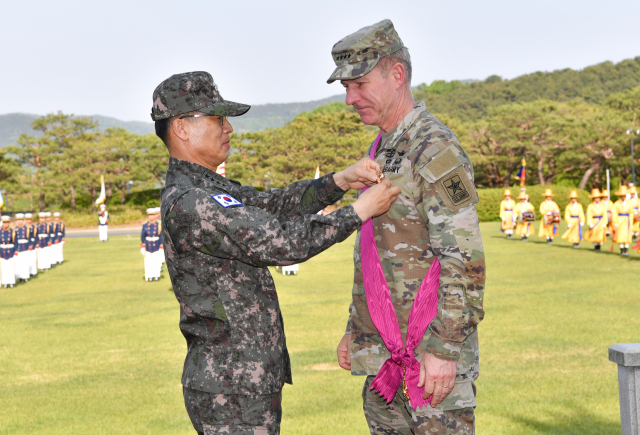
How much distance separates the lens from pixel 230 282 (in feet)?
9.10

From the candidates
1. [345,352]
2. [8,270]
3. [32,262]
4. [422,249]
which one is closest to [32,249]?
[32,262]

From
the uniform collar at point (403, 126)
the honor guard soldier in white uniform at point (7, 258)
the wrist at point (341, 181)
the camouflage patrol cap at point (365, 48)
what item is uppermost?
the camouflage patrol cap at point (365, 48)

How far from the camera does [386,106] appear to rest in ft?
9.75

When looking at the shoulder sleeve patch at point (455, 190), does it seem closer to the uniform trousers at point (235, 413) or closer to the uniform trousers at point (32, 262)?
the uniform trousers at point (235, 413)

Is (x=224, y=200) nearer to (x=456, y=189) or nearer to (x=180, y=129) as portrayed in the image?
(x=180, y=129)

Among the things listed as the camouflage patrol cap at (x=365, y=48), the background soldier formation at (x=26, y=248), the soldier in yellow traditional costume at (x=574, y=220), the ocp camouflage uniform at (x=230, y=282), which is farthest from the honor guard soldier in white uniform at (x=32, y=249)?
the camouflage patrol cap at (x=365, y=48)

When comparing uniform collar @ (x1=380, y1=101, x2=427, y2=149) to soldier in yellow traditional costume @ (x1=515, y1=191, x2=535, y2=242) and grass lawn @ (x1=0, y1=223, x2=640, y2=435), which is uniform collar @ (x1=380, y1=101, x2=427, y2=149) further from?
soldier in yellow traditional costume @ (x1=515, y1=191, x2=535, y2=242)

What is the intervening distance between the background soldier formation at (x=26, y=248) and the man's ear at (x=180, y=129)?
1586 cm

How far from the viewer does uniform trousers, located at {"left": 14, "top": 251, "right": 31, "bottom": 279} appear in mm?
18531

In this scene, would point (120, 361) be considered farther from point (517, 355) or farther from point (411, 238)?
point (411, 238)

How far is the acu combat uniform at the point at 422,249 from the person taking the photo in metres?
2.57

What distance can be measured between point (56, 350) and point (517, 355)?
651 centimetres

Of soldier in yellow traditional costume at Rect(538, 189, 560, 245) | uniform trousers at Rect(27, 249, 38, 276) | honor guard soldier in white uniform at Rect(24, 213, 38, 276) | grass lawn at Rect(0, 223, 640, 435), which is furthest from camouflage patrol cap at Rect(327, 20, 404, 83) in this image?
soldier in yellow traditional costume at Rect(538, 189, 560, 245)

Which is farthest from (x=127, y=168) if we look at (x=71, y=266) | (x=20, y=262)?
(x=20, y=262)
